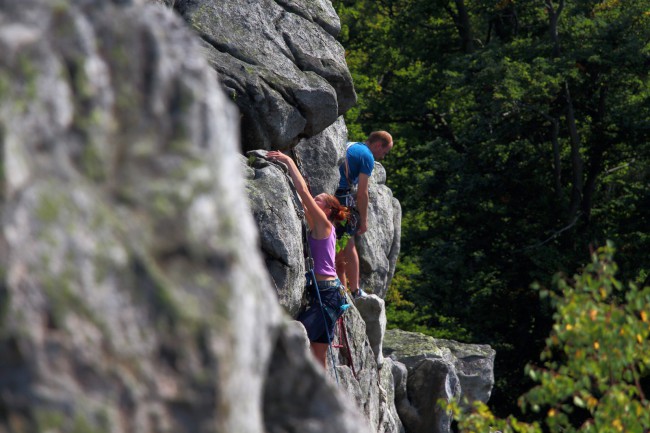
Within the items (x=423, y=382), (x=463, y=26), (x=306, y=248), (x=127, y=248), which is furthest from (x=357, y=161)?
(x=463, y=26)

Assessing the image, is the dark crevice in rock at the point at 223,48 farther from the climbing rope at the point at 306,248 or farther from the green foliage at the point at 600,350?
the green foliage at the point at 600,350

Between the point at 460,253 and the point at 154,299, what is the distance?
2189cm

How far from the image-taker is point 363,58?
31.0 metres

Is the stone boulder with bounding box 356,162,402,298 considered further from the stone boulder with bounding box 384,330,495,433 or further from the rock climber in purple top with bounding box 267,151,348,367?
the rock climber in purple top with bounding box 267,151,348,367

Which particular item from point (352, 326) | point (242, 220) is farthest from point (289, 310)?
point (242, 220)

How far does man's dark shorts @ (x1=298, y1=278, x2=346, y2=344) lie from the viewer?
A: 8703 millimetres

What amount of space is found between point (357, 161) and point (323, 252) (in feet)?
6.90

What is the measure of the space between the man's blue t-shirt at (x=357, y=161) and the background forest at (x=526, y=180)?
1133 cm

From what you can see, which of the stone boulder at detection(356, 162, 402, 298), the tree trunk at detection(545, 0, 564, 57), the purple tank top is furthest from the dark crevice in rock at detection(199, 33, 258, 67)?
the tree trunk at detection(545, 0, 564, 57)

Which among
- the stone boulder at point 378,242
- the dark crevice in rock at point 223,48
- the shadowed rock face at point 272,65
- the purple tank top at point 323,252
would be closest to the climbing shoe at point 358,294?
the shadowed rock face at point 272,65

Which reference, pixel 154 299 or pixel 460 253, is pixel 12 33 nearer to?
pixel 154 299

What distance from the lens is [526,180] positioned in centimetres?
2431

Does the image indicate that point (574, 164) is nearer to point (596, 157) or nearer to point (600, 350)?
point (596, 157)

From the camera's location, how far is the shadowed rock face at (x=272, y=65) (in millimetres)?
9781
